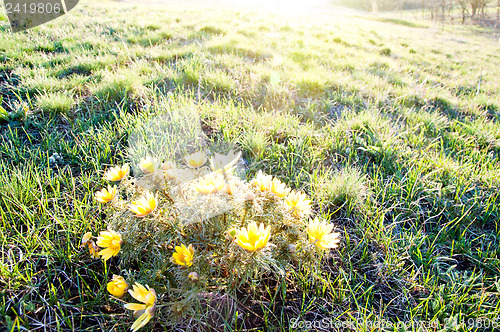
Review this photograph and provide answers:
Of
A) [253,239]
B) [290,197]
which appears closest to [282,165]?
[290,197]

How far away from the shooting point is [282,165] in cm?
232

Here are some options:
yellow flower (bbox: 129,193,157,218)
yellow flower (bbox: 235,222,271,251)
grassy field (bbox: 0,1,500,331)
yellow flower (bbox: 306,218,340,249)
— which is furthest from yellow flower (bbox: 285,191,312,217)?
yellow flower (bbox: 129,193,157,218)

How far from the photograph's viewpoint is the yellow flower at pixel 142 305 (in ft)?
3.47

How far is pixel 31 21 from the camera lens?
4.70 meters

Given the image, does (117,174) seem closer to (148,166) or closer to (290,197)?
(148,166)

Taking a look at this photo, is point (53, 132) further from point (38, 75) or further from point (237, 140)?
point (237, 140)

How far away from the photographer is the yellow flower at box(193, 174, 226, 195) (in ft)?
3.96

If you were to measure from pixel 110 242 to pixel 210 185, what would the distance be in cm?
58

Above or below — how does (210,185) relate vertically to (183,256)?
above

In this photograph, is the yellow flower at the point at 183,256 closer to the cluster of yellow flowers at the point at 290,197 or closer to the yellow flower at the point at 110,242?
the yellow flower at the point at 110,242

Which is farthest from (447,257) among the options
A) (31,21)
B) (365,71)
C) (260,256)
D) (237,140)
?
(31,21)

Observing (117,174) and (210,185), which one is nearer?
(210,185)

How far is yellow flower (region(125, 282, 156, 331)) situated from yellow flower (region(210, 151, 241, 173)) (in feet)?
2.22

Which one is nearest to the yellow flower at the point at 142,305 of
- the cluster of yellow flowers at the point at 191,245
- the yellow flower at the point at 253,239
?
the cluster of yellow flowers at the point at 191,245
